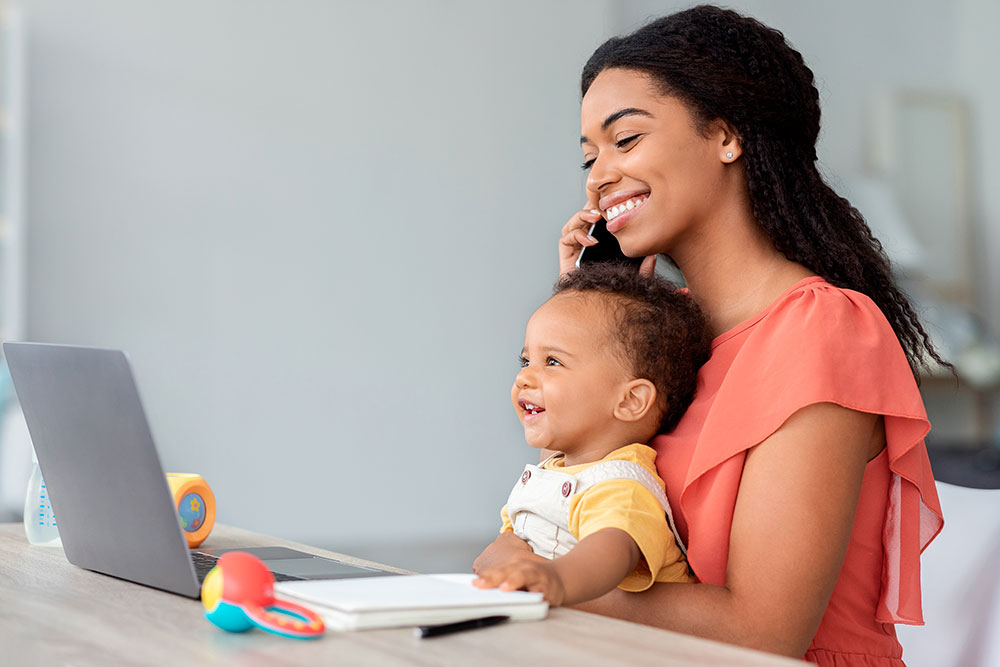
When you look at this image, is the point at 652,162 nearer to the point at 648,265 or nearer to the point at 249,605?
the point at 648,265

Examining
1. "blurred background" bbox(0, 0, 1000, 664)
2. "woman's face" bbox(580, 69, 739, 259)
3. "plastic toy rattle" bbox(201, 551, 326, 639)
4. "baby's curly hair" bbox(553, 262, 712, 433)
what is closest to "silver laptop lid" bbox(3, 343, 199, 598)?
"plastic toy rattle" bbox(201, 551, 326, 639)

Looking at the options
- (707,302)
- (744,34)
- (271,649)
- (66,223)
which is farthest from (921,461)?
(66,223)

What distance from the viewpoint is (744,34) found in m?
1.40

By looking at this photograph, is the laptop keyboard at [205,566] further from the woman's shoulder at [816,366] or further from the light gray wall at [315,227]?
the light gray wall at [315,227]

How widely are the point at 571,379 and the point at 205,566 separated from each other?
0.47 m

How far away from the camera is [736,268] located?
55.8 inches

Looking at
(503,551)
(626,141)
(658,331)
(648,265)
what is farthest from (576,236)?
(503,551)

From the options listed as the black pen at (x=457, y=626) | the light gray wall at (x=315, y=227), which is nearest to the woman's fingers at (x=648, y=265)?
the black pen at (x=457, y=626)

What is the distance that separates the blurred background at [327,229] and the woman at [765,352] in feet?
8.04

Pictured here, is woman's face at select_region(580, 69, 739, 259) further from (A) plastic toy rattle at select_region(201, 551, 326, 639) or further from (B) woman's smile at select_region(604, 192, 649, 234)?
(A) plastic toy rattle at select_region(201, 551, 326, 639)

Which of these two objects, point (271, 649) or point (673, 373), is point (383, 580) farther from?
point (673, 373)

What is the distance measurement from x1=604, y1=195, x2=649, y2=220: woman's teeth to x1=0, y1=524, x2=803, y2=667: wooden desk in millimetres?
690

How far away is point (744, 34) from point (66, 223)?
Answer: 128 inches

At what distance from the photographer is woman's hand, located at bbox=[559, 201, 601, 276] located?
155cm
